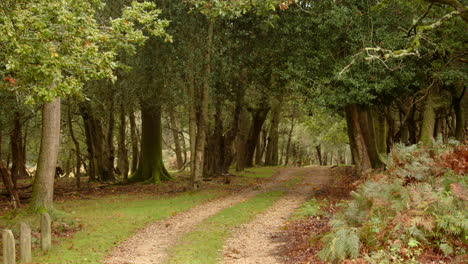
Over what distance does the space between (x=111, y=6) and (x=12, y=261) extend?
1527 centimetres

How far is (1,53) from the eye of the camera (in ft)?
36.1

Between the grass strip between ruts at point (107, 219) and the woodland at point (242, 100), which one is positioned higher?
the woodland at point (242, 100)

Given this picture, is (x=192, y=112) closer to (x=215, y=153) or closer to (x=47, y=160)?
(x=215, y=153)

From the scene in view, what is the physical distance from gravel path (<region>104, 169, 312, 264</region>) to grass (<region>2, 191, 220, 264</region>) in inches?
13.2

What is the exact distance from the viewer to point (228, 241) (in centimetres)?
1338

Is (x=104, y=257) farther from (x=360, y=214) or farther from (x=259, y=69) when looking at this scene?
(x=259, y=69)

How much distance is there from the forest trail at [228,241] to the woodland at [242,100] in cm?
27

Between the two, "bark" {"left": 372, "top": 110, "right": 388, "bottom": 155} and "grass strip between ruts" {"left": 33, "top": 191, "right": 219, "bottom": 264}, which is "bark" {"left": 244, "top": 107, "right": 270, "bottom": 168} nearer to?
"bark" {"left": 372, "top": 110, "right": 388, "bottom": 155}

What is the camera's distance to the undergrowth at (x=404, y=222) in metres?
9.52

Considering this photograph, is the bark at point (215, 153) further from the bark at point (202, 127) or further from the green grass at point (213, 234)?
the green grass at point (213, 234)

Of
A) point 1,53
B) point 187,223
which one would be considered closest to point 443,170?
point 187,223

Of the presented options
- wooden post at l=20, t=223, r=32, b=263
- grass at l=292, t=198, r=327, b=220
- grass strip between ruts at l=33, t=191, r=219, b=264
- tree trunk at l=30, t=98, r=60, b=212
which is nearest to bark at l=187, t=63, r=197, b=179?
grass strip between ruts at l=33, t=191, r=219, b=264

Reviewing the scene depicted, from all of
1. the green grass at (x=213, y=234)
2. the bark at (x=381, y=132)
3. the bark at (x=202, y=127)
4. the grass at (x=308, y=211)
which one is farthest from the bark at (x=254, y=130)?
the grass at (x=308, y=211)

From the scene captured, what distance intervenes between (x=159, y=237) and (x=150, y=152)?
1543 cm
